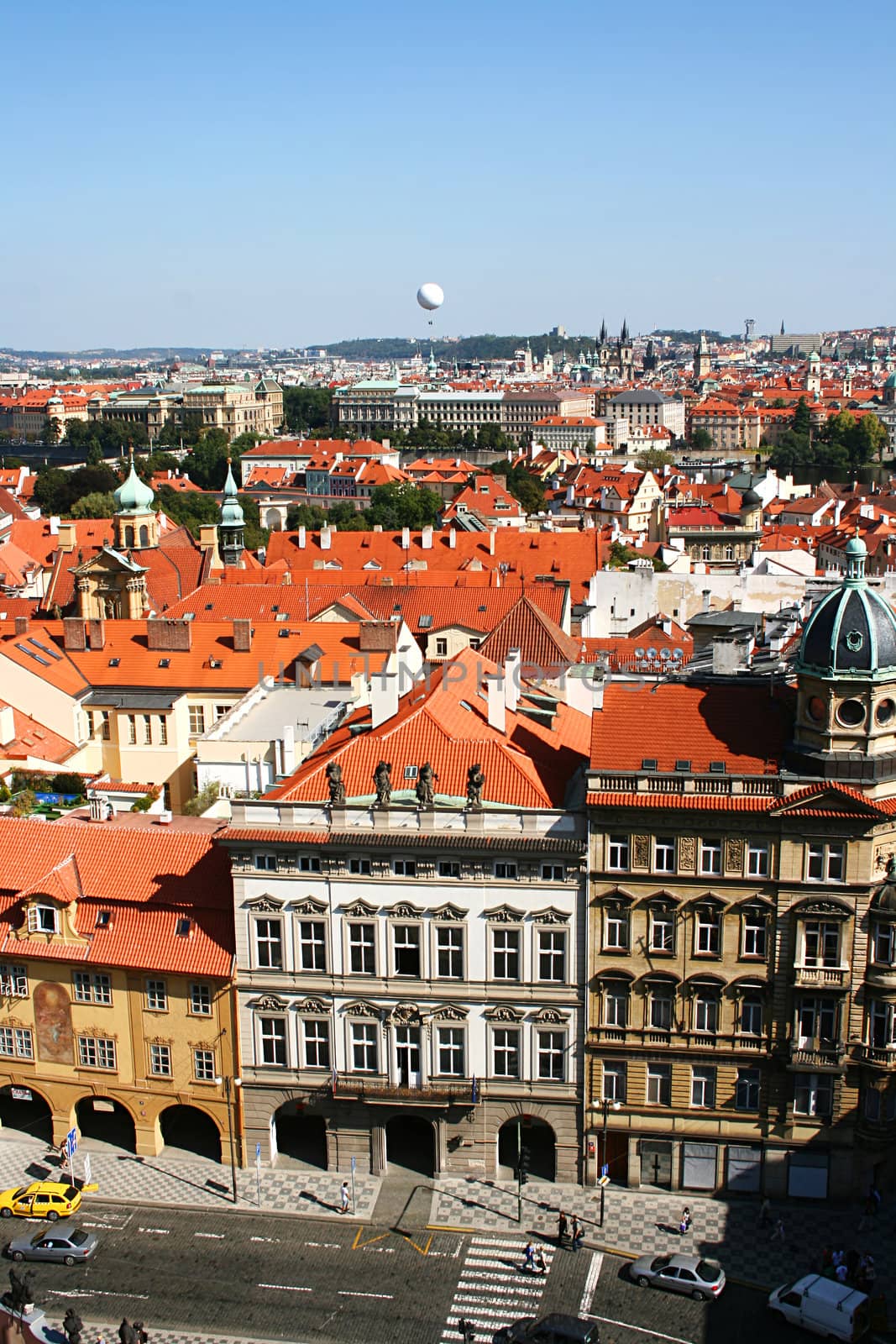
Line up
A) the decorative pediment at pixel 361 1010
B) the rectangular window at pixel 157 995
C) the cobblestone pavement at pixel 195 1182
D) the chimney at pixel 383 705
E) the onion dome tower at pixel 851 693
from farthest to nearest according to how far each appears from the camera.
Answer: the chimney at pixel 383 705 → the rectangular window at pixel 157 995 → the decorative pediment at pixel 361 1010 → the cobblestone pavement at pixel 195 1182 → the onion dome tower at pixel 851 693

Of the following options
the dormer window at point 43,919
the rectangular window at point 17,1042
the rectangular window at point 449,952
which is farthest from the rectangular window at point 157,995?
the rectangular window at point 449,952

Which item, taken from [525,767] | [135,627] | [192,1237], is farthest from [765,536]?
[192,1237]

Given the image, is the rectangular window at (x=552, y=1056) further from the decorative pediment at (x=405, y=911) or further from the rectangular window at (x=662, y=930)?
the decorative pediment at (x=405, y=911)

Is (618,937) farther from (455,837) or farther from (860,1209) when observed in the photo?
(860,1209)

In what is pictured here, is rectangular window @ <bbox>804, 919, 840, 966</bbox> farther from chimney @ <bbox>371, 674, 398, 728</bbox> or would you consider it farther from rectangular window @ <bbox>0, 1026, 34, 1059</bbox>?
rectangular window @ <bbox>0, 1026, 34, 1059</bbox>

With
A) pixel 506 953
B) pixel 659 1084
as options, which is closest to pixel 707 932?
pixel 659 1084

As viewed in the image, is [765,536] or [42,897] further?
[765,536]

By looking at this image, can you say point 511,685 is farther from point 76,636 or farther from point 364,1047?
point 76,636
